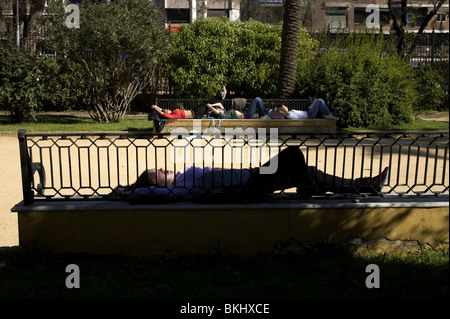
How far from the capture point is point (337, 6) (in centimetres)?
5388

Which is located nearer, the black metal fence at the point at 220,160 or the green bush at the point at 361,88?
the black metal fence at the point at 220,160

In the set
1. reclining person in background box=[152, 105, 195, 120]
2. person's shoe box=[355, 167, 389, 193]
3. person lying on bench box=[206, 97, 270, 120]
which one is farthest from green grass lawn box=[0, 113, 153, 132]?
person's shoe box=[355, 167, 389, 193]

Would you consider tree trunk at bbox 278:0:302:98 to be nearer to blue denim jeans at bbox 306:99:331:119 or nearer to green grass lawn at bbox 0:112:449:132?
blue denim jeans at bbox 306:99:331:119

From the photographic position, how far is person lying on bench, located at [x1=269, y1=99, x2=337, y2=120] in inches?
567

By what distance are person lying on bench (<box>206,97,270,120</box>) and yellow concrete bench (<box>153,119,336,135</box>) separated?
0.67 ft

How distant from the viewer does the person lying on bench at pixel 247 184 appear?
17.1 ft

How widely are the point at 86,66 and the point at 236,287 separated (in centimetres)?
1407

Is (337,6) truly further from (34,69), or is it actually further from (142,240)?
(142,240)

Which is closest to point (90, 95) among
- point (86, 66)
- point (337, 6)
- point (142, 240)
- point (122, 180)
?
point (86, 66)

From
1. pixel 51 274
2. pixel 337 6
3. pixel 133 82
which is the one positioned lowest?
pixel 51 274

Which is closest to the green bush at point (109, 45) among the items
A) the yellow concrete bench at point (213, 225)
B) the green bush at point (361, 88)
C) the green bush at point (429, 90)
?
the green bush at point (361, 88)

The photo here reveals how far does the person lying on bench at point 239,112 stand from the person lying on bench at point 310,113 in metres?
0.35

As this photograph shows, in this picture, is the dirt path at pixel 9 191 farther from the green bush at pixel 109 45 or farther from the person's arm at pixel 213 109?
the person's arm at pixel 213 109

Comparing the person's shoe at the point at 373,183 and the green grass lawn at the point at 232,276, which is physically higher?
the person's shoe at the point at 373,183
